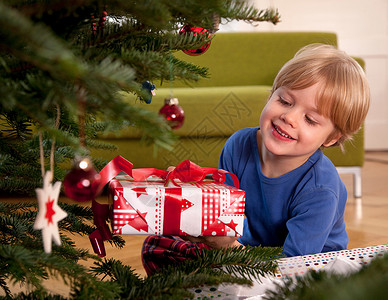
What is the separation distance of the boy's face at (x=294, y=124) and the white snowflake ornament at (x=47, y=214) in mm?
681

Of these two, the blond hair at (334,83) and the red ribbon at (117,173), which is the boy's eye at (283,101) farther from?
the red ribbon at (117,173)

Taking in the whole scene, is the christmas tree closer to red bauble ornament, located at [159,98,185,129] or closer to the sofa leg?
red bauble ornament, located at [159,98,185,129]

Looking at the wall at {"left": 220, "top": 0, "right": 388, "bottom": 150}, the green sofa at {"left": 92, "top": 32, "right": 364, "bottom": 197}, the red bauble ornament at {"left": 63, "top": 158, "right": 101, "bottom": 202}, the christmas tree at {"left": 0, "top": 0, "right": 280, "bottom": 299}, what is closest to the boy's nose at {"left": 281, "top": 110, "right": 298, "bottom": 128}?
the christmas tree at {"left": 0, "top": 0, "right": 280, "bottom": 299}

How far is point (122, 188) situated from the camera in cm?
71

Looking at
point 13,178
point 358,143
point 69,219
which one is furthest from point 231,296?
point 358,143

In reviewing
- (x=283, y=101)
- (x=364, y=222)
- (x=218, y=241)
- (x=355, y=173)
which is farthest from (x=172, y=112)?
(x=355, y=173)

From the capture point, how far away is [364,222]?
177 centimetres

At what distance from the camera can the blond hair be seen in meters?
1.04

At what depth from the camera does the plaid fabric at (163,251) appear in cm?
Result: 90

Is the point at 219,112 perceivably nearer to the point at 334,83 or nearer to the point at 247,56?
the point at 247,56

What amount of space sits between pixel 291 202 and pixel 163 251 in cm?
36

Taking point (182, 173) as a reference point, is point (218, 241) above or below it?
below

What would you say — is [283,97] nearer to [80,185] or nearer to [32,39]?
[80,185]

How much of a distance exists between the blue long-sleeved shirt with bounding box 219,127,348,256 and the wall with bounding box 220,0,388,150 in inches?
128
